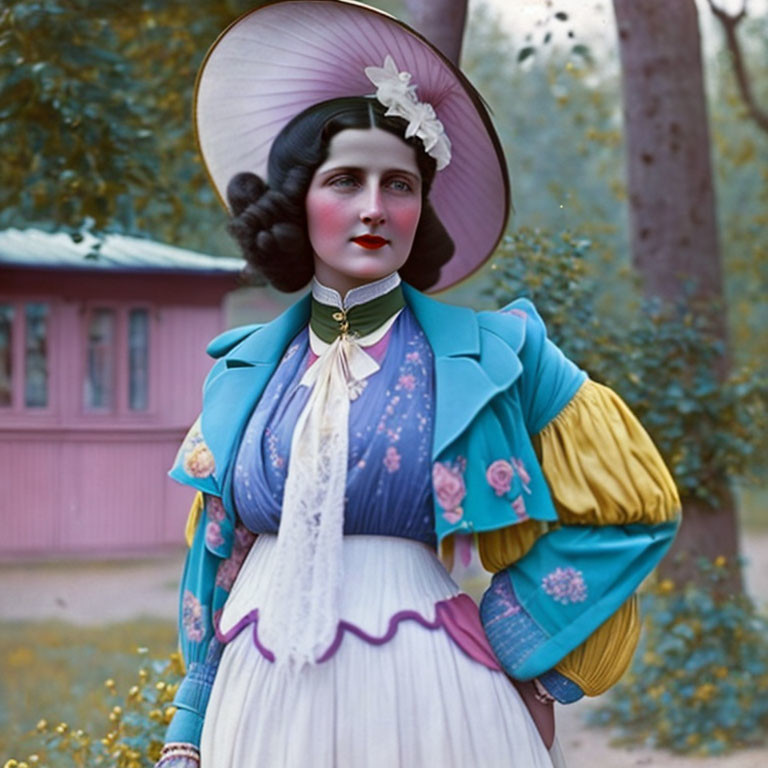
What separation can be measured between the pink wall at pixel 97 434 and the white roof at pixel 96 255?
0.16ft

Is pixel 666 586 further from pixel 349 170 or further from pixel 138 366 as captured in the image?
pixel 349 170

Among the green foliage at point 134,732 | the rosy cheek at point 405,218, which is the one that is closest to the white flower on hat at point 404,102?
the rosy cheek at point 405,218

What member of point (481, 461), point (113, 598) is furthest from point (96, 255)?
point (481, 461)

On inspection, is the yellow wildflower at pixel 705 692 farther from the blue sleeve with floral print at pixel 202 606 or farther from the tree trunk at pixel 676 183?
the blue sleeve with floral print at pixel 202 606

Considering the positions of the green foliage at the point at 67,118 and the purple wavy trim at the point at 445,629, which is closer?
the purple wavy trim at the point at 445,629

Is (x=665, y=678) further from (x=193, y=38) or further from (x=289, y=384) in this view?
(x=289, y=384)

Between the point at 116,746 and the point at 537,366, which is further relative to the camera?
the point at 116,746

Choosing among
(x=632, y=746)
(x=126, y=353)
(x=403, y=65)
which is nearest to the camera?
(x=403, y=65)

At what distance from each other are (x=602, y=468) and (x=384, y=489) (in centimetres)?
36

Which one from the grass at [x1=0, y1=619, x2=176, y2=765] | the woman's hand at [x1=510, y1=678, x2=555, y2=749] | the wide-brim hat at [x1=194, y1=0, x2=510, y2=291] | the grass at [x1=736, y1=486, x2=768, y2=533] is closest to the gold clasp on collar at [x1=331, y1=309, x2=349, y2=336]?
the wide-brim hat at [x1=194, y1=0, x2=510, y2=291]

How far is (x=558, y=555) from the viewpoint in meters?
1.98

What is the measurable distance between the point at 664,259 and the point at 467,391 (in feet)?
12.2

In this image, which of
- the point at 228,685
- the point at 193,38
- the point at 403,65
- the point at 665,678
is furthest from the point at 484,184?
the point at 665,678

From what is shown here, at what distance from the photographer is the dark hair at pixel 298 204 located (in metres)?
2.08
